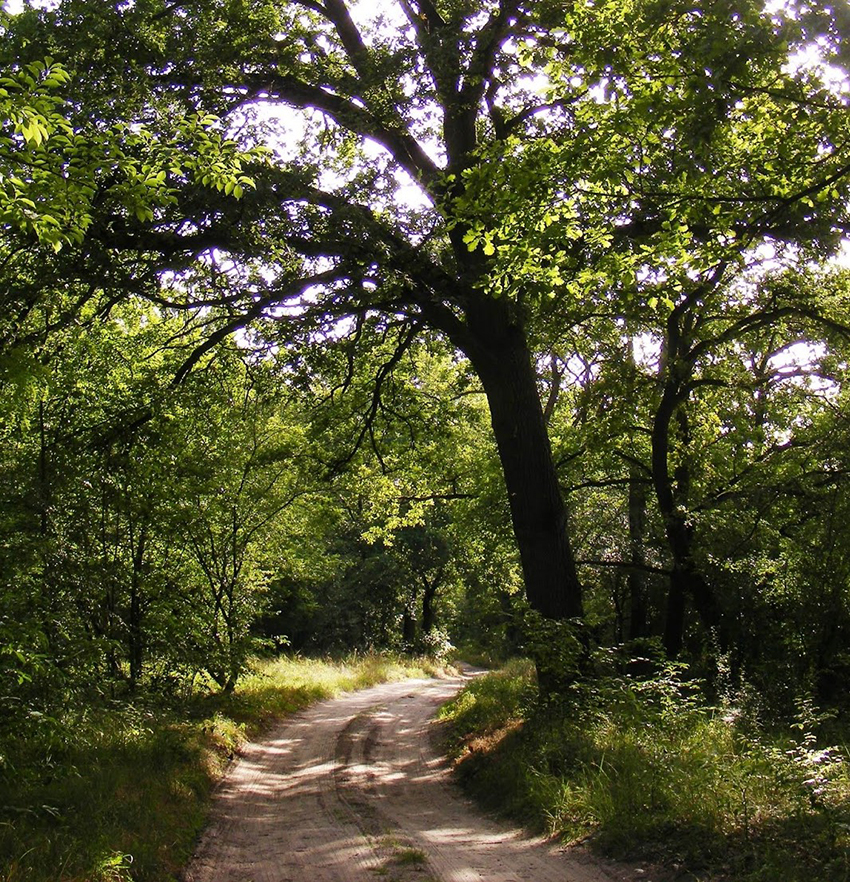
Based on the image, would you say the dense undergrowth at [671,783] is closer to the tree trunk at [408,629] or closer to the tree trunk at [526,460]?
the tree trunk at [526,460]

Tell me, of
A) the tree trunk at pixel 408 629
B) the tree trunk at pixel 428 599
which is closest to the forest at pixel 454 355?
the tree trunk at pixel 428 599

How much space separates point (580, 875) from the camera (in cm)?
573

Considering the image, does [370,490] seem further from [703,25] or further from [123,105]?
[703,25]

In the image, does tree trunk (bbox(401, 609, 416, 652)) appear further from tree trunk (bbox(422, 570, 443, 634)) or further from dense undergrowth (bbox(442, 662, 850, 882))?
dense undergrowth (bbox(442, 662, 850, 882))

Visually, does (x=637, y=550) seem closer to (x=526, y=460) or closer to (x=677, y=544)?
(x=677, y=544)

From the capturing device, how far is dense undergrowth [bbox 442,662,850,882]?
523 cm

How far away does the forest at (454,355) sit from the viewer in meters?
5.90

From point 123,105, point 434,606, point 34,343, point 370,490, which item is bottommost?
point 434,606

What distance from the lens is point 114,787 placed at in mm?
7156

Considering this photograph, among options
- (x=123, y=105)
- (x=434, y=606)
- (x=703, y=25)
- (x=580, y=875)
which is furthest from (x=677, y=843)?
(x=434, y=606)

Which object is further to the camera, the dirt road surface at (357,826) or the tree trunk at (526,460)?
the tree trunk at (526,460)

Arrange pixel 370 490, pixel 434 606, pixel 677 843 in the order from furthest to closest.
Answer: pixel 434 606 < pixel 370 490 < pixel 677 843

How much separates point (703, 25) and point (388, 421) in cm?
847

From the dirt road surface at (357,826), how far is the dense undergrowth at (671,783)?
40 cm
